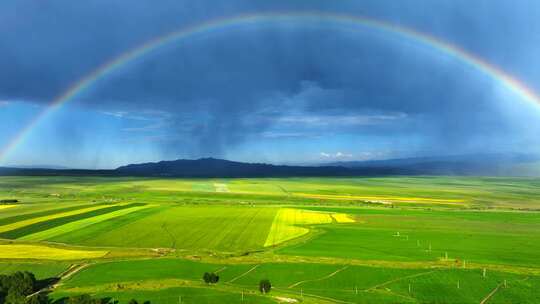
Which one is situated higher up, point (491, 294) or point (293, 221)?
point (293, 221)

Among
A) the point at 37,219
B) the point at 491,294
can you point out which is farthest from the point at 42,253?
the point at 491,294

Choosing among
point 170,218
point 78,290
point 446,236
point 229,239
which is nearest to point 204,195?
point 170,218

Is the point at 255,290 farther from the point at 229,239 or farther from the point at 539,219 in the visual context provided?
the point at 539,219

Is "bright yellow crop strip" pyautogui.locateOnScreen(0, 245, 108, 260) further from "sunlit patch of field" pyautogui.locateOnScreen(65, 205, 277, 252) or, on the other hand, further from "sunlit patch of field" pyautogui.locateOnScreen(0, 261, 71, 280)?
"sunlit patch of field" pyautogui.locateOnScreen(65, 205, 277, 252)

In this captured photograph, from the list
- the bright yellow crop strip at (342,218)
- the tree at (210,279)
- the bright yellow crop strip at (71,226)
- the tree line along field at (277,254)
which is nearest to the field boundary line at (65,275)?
the tree line along field at (277,254)

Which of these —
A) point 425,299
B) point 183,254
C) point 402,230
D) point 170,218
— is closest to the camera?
point 425,299

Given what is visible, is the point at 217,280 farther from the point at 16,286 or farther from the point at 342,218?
the point at 342,218

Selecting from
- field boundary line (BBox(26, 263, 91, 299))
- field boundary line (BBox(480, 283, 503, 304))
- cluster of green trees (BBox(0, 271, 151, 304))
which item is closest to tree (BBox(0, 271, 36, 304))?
cluster of green trees (BBox(0, 271, 151, 304))

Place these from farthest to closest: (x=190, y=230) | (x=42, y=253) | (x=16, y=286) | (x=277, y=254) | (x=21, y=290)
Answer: (x=190, y=230) → (x=277, y=254) → (x=42, y=253) → (x=16, y=286) → (x=21, y=290)
